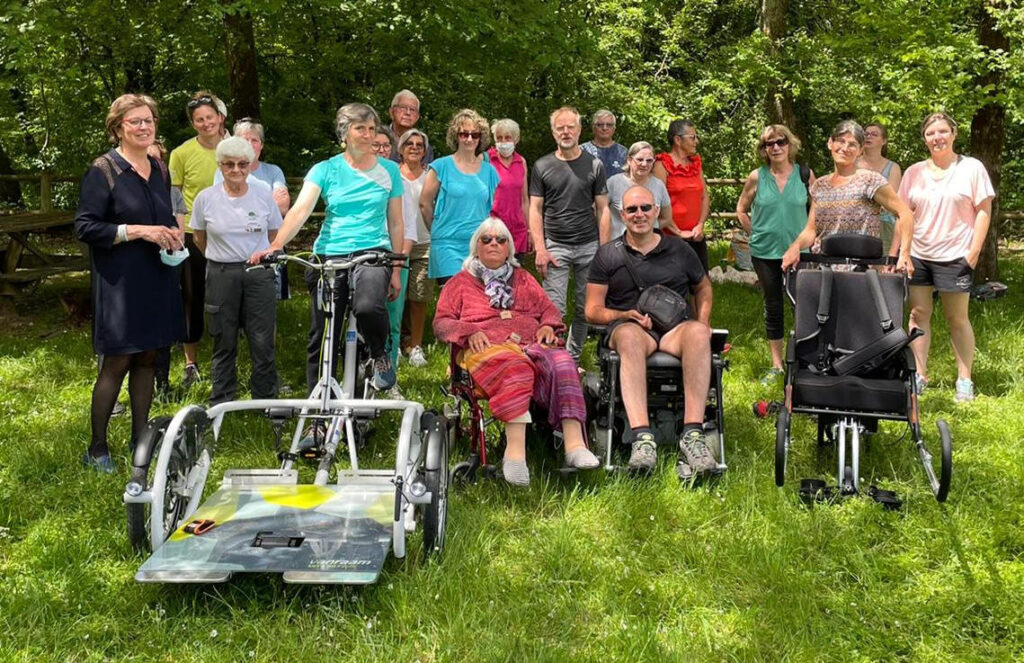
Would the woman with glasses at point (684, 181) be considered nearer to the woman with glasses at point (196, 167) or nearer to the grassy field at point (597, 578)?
the grassy field at point (597, 578)

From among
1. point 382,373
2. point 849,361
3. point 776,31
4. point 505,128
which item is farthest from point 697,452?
point 776,31

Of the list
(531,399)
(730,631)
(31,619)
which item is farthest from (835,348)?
(31,619)

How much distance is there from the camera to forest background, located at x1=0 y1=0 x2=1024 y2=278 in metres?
8.20

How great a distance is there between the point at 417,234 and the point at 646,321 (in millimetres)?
2354

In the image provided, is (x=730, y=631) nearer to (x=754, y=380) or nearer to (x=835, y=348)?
Answer: (x=835, y=348)

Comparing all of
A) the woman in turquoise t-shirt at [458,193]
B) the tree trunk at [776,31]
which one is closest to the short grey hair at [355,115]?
the woman in turquoise t-shirt at [458,193]

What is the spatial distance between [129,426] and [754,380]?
4199 mm

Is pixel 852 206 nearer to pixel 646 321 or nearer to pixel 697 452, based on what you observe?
pixel 646 321

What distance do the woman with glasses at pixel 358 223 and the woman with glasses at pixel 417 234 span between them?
3.77ft

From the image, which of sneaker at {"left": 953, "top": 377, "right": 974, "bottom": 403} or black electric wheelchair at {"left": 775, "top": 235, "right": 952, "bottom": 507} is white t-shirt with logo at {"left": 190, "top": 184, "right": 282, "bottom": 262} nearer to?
black electric wheelchair at {"left": 775, "top": 235, "right": 952, "bottom": 507}

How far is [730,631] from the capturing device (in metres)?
3.31

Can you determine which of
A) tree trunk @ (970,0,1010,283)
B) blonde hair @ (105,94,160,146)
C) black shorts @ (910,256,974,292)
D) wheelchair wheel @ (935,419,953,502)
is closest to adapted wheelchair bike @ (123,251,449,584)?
blonde hair @ (105,94,160,146)

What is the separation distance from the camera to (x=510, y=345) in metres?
4.66

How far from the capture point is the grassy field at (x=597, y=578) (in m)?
3.19
